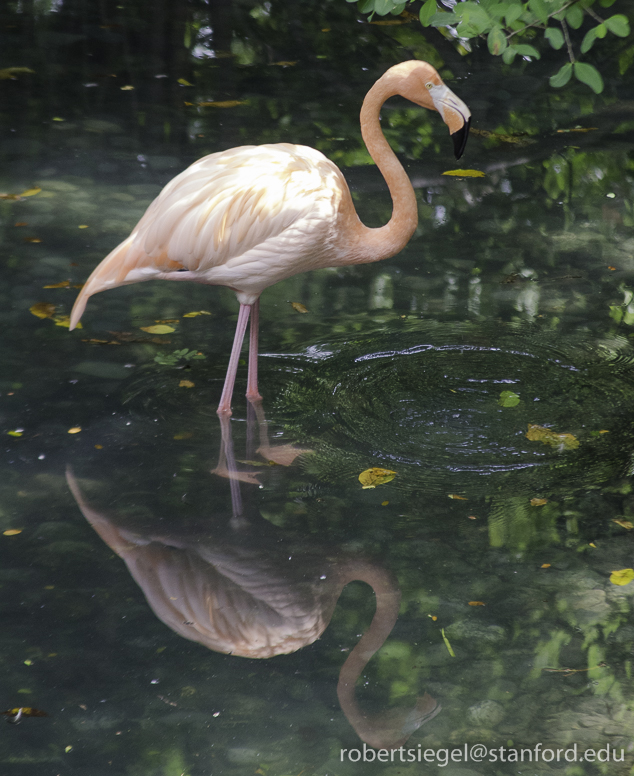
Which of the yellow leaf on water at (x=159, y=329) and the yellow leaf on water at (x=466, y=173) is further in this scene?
the yellow leaf on water at (x=466, y=173)

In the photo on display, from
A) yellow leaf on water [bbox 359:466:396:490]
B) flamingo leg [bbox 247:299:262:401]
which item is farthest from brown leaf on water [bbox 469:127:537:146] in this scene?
yellow leaf on water [bbox 359:466:396:490]

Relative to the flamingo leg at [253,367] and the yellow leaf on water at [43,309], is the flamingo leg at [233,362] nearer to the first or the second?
the flamingo leg at [253,367]

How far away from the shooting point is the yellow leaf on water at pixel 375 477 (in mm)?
3848

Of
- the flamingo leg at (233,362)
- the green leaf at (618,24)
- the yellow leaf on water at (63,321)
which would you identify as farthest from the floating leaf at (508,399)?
the yellow leaf on water at (63,321)

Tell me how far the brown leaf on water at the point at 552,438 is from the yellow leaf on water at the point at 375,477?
72cm

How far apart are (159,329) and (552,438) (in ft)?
7.59

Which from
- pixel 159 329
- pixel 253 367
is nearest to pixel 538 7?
pixel 253 367

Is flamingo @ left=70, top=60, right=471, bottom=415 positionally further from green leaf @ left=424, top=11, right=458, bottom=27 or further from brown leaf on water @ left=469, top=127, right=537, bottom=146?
brown leaf on water @ left=469, top=127, right=537, bottom=146

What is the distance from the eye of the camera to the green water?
2.79 meters

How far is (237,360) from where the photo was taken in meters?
4.15

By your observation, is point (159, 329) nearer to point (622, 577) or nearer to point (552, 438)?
point (552, 438)

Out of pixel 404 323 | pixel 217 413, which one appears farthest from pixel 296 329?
pixel 217 413

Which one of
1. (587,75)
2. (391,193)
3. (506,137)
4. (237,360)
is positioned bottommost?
(237,360)

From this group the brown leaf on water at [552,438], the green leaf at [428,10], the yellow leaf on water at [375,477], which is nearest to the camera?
the green leaf at [428,10]
